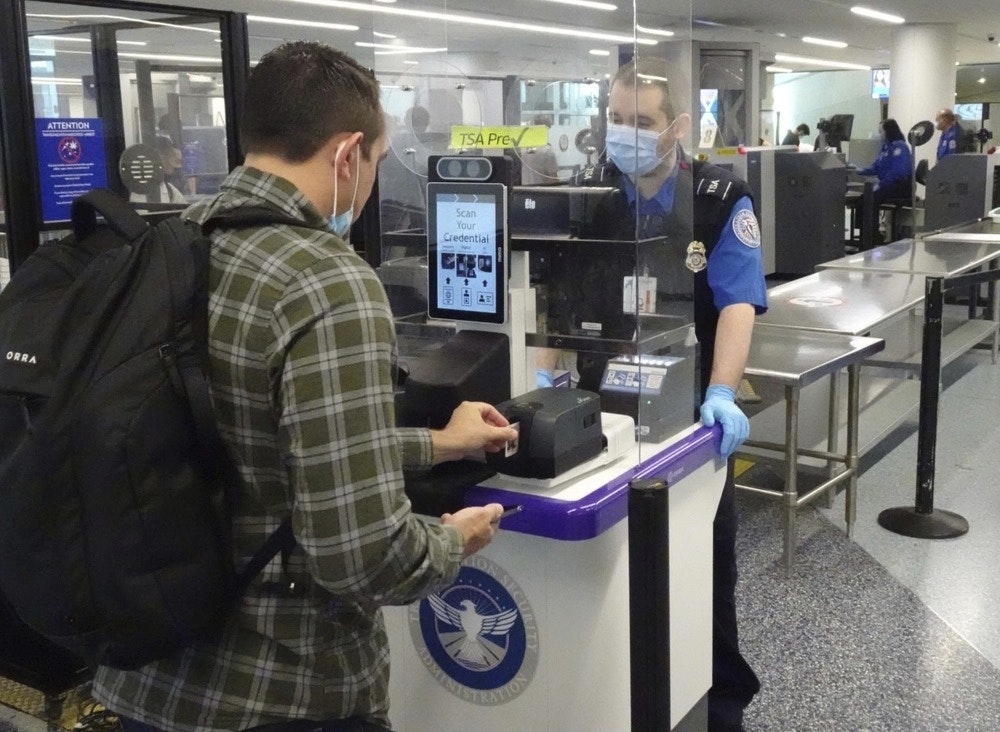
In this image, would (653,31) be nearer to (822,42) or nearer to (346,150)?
(346,150)

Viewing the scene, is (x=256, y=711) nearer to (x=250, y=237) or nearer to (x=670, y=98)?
(x=250, y=237)

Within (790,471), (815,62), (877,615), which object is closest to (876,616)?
(877,615)

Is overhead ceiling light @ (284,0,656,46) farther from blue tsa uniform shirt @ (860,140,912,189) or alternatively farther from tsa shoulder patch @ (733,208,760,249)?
blue tsa uniform shirt @ (860,140,912,189)

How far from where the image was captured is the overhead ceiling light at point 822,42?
17.2 m

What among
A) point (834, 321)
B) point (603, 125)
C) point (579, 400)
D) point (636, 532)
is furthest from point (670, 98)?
point (834, 321)

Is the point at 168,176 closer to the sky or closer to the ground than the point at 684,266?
closer to the sky

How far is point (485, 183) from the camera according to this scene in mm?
1753

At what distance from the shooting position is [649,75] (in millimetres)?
1956

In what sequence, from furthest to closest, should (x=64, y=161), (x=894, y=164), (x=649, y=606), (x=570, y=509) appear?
(x=894, y=164), (x=64, y=161), (x=570, y=509), (x=649, y=606)

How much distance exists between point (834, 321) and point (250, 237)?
3.33 m

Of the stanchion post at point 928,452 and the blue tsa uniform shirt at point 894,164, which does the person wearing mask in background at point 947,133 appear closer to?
the blue tsa uniform shirt at point 894,164

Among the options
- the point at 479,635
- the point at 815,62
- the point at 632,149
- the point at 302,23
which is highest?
the point at 815,62

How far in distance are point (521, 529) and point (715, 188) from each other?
938 millimetres

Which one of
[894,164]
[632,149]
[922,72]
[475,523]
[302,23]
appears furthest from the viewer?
[922,72]
